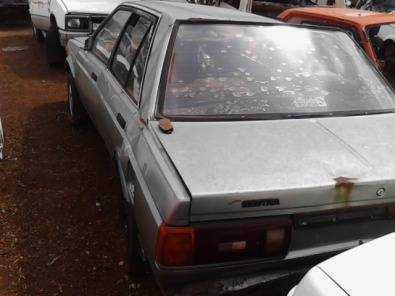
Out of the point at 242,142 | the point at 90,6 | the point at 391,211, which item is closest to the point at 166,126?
the point at 242,142

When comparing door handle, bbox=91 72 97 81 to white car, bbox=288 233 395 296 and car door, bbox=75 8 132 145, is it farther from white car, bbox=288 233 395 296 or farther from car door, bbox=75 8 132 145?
white car, bbox=288 233 395 296

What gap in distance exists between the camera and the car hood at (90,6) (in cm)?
732

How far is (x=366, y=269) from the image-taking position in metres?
1.56

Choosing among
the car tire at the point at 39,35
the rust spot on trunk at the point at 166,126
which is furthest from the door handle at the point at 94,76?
the car tire at the point at 39,35

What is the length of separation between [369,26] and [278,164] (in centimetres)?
485

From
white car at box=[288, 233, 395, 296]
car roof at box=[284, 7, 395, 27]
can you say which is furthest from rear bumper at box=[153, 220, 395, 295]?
car roof at box=[284, 7, 395, 27]

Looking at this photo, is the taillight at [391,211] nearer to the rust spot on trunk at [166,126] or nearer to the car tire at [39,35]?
the rust spot on trunk at [166,126]

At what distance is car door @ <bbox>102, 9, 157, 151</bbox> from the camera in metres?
2.90

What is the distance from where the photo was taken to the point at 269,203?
1.93 metres

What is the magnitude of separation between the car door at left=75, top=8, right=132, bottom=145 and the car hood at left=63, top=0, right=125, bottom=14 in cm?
296

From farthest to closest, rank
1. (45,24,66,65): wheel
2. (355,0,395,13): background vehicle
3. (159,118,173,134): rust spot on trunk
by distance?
(355,0,395,13): background vehicle < (45,24,66,65): wheel < (159,118,173,134): rust spot on trunk

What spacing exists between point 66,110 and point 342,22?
3.96 meters

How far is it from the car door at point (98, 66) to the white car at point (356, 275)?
2.28 m

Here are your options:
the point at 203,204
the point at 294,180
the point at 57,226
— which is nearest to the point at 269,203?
the point at 294,180
